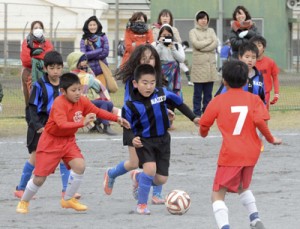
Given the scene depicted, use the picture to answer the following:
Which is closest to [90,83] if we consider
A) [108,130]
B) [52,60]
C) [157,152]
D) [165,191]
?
[108,130]

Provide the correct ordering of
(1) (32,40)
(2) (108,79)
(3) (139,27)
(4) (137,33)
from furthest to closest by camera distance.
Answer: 1. (2) (108,79)
2. (1) (32,40)
3. (4) (137,33)
4. (3) (139,27)

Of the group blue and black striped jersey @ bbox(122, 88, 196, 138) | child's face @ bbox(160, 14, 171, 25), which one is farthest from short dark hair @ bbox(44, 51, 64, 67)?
child's face @ bbox(160, 14, 171, 25)

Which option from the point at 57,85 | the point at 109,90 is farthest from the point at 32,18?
the point at 57,85

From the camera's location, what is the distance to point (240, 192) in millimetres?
8758

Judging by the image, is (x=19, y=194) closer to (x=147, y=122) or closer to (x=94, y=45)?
(x=147, y=122)

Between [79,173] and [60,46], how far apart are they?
73.4ft

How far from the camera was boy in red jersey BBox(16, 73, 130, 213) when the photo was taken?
970cm

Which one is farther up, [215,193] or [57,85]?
[57,85]

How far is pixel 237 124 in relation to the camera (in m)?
8.60

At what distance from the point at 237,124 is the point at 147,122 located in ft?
4.33

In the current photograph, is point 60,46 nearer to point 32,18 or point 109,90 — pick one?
point 32,18

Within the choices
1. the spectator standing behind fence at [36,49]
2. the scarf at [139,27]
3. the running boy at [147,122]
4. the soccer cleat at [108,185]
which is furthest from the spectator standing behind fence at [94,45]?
the running boy at [147,122]

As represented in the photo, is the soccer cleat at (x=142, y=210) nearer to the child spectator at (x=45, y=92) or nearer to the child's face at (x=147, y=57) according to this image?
the child spectator at (x=45, y=92)

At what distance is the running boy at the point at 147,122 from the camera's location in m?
9.64
